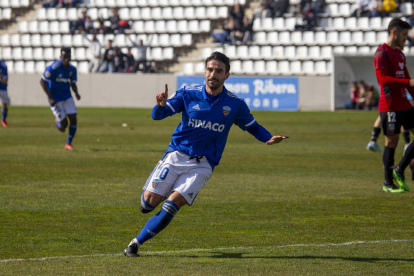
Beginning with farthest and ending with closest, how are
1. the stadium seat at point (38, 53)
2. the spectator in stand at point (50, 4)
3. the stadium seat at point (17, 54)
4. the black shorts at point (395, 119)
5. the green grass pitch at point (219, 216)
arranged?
the spectator in stand at point (50, 4) → the stadium seat at point (17, 54) → the stadium seat at point (38, 53) → the black shorts at point (395, 119) → the green grass pitch at point (219, 216)

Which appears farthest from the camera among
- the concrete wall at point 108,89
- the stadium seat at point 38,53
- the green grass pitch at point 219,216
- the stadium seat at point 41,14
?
the stadium seat at point 41,14

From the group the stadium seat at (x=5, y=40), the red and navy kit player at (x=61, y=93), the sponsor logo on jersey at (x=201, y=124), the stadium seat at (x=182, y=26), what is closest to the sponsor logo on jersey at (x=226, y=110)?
the sponsor logo on jersey at (x=201, y=124)

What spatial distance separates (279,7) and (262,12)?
1.20 meters

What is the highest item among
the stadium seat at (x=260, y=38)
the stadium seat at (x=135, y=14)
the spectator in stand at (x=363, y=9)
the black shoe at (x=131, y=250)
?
the stadium seat at (x=135, y=14)

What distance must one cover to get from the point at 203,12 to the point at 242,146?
2108 cm

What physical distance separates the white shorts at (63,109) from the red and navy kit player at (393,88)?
7567mm

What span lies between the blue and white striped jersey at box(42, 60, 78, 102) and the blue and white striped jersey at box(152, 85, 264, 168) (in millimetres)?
9105

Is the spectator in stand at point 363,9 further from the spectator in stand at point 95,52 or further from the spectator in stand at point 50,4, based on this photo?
the spectator in stand at point 50,4

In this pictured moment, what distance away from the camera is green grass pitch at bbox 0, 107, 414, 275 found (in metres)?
5.32

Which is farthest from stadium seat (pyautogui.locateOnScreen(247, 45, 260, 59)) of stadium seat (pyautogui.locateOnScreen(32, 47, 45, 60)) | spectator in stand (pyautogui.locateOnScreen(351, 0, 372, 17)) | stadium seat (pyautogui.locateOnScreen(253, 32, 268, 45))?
stadium seat (pyautogui.locateOnScreen(32, 47, 45, 60))

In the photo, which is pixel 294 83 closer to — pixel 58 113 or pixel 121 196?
pixel 58 113

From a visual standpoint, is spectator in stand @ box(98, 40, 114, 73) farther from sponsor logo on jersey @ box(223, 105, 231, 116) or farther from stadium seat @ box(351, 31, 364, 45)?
sponsor logo on jersey @ box(223, 105, 231, 116)

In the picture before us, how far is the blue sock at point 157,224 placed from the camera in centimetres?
547

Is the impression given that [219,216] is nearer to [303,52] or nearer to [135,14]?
[303,52]
